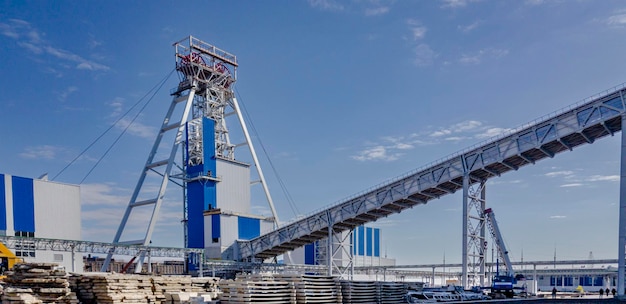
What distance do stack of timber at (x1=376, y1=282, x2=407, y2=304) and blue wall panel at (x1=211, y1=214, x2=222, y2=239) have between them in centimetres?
1949

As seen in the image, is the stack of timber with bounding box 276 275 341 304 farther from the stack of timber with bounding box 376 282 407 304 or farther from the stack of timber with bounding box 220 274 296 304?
the stack of timber with bounding box 376 282 407 304

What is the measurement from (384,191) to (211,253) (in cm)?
1552

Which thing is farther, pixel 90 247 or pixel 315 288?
pixel 90 247

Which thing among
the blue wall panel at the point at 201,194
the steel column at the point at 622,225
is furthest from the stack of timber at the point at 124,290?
the blue wall panel at the point at 201,194

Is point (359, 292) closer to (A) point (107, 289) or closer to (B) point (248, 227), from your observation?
(A) point (107, 289)

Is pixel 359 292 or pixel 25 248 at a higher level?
pixel 25 248

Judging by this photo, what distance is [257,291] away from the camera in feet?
Result: 58.9

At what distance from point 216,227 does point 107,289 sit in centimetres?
2383

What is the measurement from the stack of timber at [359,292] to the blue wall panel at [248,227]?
839 inches

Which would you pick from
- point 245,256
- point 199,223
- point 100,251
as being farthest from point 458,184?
point 100,251

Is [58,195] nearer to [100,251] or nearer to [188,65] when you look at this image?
[100,251]

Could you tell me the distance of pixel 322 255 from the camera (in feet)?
167

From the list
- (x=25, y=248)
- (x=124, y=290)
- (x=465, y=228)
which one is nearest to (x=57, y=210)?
(x=25, y=248)

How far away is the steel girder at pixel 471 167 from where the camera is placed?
27.9 meters
